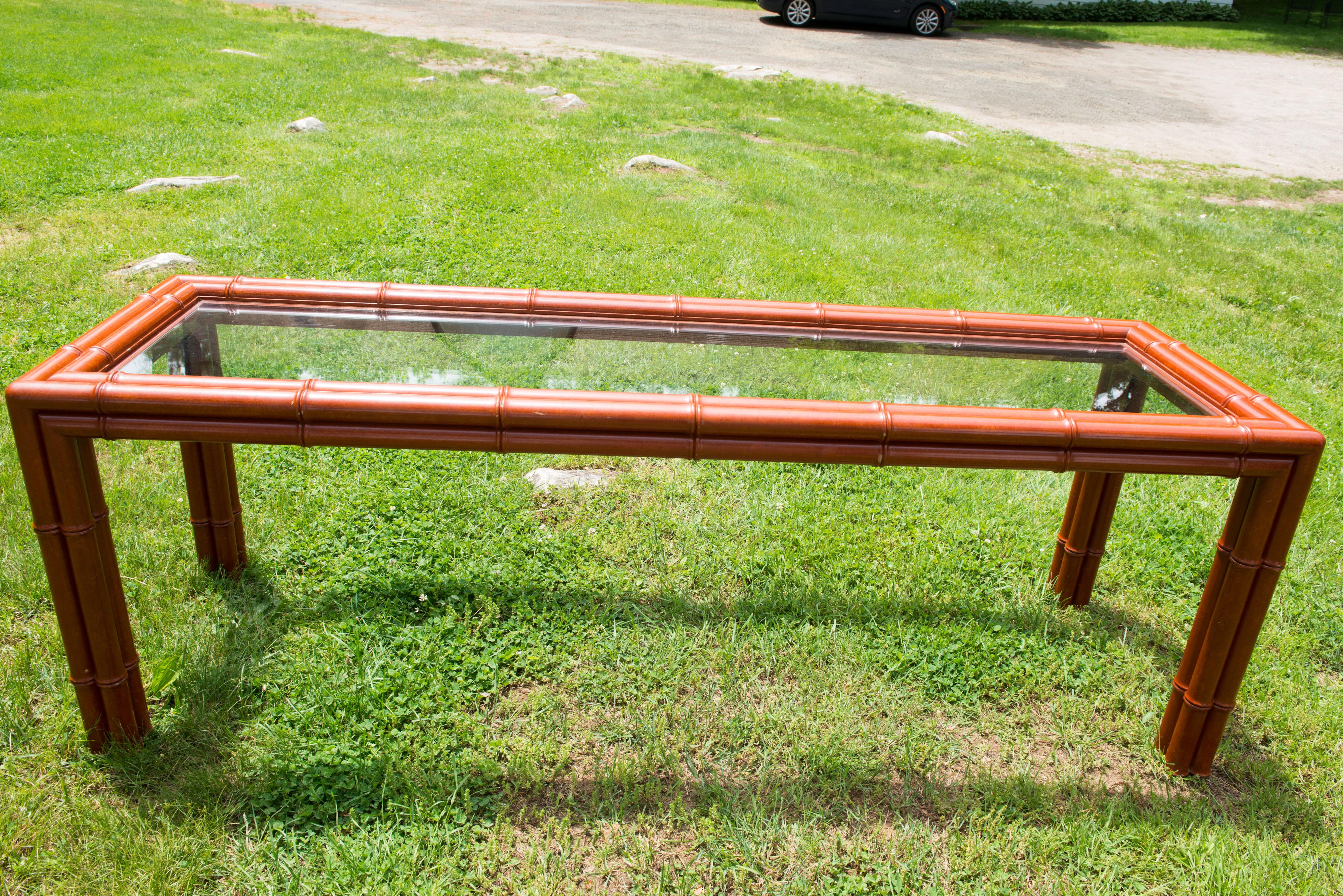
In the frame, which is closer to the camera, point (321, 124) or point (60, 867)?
point (60, 867)

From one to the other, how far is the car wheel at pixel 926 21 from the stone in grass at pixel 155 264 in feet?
50.2

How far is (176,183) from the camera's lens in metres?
6.52

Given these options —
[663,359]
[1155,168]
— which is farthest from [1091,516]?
[1155,168]

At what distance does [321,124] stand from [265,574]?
6.47 metres

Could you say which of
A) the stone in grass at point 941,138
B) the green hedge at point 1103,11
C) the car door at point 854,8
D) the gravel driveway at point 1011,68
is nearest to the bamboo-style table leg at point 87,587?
the stone in grass at point 941,138

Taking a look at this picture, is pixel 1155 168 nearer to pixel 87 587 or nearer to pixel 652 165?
pixel 652 165

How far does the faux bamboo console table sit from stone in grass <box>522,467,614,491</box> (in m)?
0.94

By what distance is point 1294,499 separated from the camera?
2.15 m

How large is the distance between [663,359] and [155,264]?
12.3ft

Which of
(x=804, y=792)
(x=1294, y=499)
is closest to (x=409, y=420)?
(x=804, y=792)

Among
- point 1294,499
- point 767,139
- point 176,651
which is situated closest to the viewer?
point 1294,499

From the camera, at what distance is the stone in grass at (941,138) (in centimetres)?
952

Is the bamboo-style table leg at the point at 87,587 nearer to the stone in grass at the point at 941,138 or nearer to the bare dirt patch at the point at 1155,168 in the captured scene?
the stone in grass at the point at 941,138

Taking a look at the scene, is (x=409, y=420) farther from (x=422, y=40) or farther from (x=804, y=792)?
(x=422, y=40)
